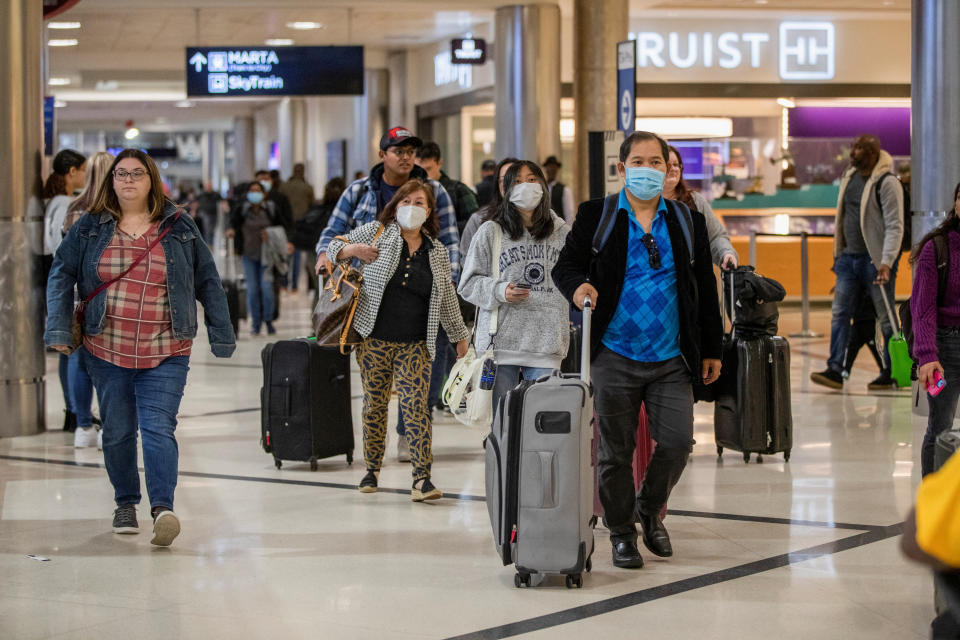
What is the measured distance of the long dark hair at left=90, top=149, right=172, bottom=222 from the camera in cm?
534

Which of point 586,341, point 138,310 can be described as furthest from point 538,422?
point 138,310

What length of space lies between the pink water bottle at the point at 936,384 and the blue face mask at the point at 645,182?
1283mm

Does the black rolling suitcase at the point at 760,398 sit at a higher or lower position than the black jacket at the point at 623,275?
lower

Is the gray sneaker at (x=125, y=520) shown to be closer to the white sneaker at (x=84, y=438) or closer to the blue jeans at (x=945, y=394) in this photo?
the white sneaker at (x=84, y=438)

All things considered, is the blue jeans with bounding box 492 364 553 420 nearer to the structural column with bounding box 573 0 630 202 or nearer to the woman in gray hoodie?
the woman in gray hoodie

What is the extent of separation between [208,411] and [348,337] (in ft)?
10.9

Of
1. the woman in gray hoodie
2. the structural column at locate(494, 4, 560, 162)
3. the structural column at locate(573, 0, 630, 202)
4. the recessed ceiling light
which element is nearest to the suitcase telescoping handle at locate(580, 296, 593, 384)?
the woman in gray hoodie

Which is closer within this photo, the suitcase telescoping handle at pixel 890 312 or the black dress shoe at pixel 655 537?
the black dress shoe at pixel 655 537

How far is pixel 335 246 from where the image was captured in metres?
6.26

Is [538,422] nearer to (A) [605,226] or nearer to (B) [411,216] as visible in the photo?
(A) [605,226]

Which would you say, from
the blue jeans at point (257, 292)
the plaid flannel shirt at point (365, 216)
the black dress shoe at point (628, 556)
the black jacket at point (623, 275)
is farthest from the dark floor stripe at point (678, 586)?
the blue jeans at point (257, 292)

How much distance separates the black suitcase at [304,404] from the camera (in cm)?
696

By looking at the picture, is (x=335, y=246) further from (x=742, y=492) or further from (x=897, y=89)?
(x=897, y=89)

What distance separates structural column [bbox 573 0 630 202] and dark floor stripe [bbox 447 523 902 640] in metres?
8.86
